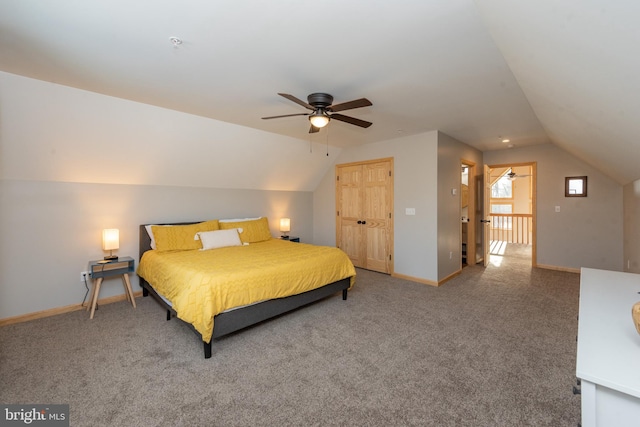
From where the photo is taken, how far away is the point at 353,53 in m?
2.13

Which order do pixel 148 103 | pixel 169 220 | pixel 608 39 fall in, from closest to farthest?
pixel 608 39
pixel 148 103
pixel 169 220

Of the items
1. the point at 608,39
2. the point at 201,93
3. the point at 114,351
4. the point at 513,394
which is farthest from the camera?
the point at 201,93

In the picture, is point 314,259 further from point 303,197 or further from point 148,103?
point 303,197

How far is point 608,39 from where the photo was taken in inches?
43.8

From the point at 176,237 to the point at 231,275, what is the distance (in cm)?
178

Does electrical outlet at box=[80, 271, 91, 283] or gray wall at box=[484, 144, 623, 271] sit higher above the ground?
gray wall at box=[484, 144, 623, 271]

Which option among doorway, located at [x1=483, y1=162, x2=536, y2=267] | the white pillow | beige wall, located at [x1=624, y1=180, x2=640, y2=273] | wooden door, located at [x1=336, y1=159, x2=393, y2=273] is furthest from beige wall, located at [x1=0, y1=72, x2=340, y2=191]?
beige wall, located at [x1=624, y1=180, x2=640, y2=273]

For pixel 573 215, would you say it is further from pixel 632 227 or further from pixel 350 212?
pixel 350 212

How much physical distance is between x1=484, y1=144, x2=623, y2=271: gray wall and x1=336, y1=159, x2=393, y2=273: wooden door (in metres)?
2.84

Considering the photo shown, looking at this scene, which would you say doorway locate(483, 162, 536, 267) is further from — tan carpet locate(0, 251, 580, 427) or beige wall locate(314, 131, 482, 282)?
tan carpet locate(0, 251, 580, 427)

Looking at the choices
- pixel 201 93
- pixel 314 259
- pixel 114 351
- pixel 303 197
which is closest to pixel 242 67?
pixel 201 93

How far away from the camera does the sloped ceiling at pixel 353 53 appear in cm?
141

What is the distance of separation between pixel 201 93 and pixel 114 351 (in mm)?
2593

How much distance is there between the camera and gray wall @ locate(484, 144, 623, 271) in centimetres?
468
